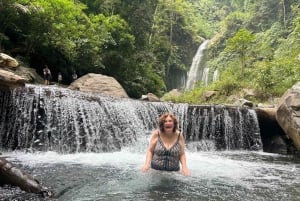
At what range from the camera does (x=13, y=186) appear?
6.00 metres

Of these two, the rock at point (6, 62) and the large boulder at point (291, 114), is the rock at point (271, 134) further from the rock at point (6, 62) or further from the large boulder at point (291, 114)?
the rock at point (6, 62)

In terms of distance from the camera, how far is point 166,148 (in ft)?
20.2

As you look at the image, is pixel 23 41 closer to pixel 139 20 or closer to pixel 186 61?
pixel 139 20

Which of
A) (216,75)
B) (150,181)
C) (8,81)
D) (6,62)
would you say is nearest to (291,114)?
(150,181)

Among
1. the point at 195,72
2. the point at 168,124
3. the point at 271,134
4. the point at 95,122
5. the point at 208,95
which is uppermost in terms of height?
the point at 195,72

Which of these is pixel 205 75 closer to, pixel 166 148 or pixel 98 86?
pixel 98 86

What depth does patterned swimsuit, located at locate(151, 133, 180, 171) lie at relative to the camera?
20.3 feet

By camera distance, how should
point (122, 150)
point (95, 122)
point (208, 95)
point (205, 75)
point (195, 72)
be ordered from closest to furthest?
point (122, 150) → point (95, 122) → point (208, 95) → point (205, 75) → point (195, 72)

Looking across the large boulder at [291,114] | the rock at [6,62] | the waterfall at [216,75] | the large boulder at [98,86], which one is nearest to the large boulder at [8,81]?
the rock at [6,62]

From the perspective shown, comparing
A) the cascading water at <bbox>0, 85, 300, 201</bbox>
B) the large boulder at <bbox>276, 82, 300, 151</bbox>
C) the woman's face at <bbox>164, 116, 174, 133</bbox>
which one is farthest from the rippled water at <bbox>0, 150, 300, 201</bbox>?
the large boulder at <bbox>276, 82, 300, 151</bbox>

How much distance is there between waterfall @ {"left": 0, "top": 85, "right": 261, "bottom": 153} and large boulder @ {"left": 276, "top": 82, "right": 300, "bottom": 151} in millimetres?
1911

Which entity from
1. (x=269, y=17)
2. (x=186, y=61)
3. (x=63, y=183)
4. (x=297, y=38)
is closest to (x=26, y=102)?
(x=63, y=183)

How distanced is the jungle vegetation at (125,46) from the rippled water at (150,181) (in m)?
9.31

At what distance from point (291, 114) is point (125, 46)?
12494 mm
